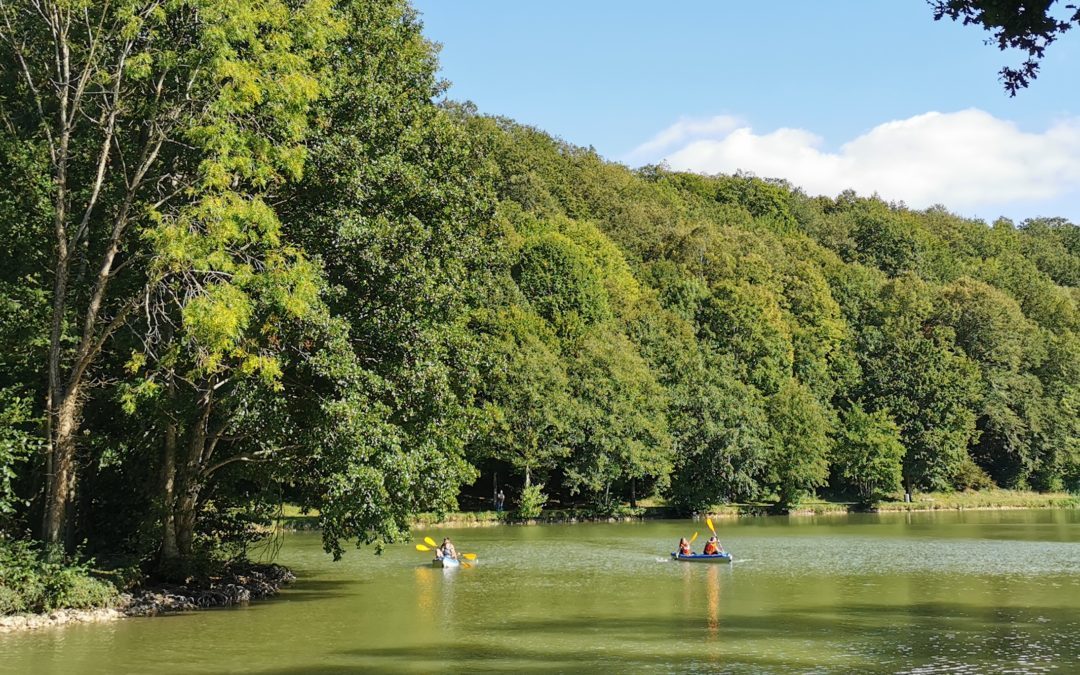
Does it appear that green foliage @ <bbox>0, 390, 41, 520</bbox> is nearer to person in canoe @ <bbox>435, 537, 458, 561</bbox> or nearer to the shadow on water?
the shadow on water

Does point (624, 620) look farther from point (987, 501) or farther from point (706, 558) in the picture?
point (987, 501)

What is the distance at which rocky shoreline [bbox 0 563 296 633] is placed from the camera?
20.0 metres

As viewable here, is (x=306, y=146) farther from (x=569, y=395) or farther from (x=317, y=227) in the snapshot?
(x=569, y=395)

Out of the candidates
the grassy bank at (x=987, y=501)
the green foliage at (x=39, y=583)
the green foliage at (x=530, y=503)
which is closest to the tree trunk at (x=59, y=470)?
the green foliage at (x=39, y=583)

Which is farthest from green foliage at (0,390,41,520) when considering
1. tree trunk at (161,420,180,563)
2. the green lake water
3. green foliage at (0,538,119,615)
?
the green lake water

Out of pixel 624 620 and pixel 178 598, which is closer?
pixel 624 620

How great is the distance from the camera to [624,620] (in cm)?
2183

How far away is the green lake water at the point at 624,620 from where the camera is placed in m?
17.1

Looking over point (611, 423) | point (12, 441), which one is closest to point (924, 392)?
point (611, 423)

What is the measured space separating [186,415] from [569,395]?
123 feet

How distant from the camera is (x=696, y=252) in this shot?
304 ft

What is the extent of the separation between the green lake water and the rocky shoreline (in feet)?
2.03

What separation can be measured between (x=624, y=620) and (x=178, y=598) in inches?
372

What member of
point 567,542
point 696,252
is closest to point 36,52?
point 567,542
